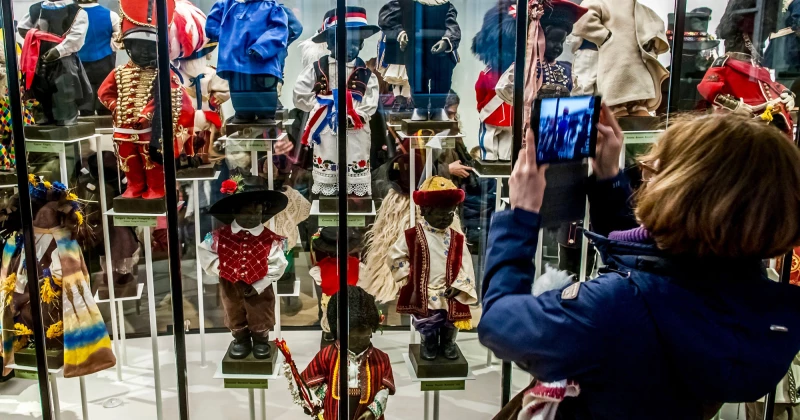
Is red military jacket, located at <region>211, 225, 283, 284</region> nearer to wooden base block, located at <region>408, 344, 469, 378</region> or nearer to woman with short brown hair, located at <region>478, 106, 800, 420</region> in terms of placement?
wooden base block, located at <region>408, 344, 469, 378</region>

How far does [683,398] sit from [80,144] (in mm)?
1822

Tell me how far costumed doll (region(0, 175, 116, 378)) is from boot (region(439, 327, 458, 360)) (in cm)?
102

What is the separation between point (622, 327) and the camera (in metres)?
0.87

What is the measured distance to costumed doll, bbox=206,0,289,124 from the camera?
190cm

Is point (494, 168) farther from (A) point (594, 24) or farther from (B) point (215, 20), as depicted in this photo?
(B) point (215, 20)

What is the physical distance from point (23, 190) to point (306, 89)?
805 millimetres

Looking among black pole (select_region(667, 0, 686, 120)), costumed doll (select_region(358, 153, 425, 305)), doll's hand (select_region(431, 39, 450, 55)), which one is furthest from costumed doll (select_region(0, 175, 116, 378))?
black pole (select_region(667, 0, 686, 120))

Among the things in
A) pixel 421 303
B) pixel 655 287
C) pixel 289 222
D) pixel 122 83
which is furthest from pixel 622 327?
pixel 122 83

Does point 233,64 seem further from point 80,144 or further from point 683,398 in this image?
point 683,398

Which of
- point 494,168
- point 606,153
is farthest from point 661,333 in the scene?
point 494,168

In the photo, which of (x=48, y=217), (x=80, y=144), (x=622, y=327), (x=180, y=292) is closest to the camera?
(x=622, y=327)

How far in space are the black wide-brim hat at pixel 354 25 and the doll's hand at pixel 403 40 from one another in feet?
0.21

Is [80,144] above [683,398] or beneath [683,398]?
above

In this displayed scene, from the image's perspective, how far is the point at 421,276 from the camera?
194 cm
